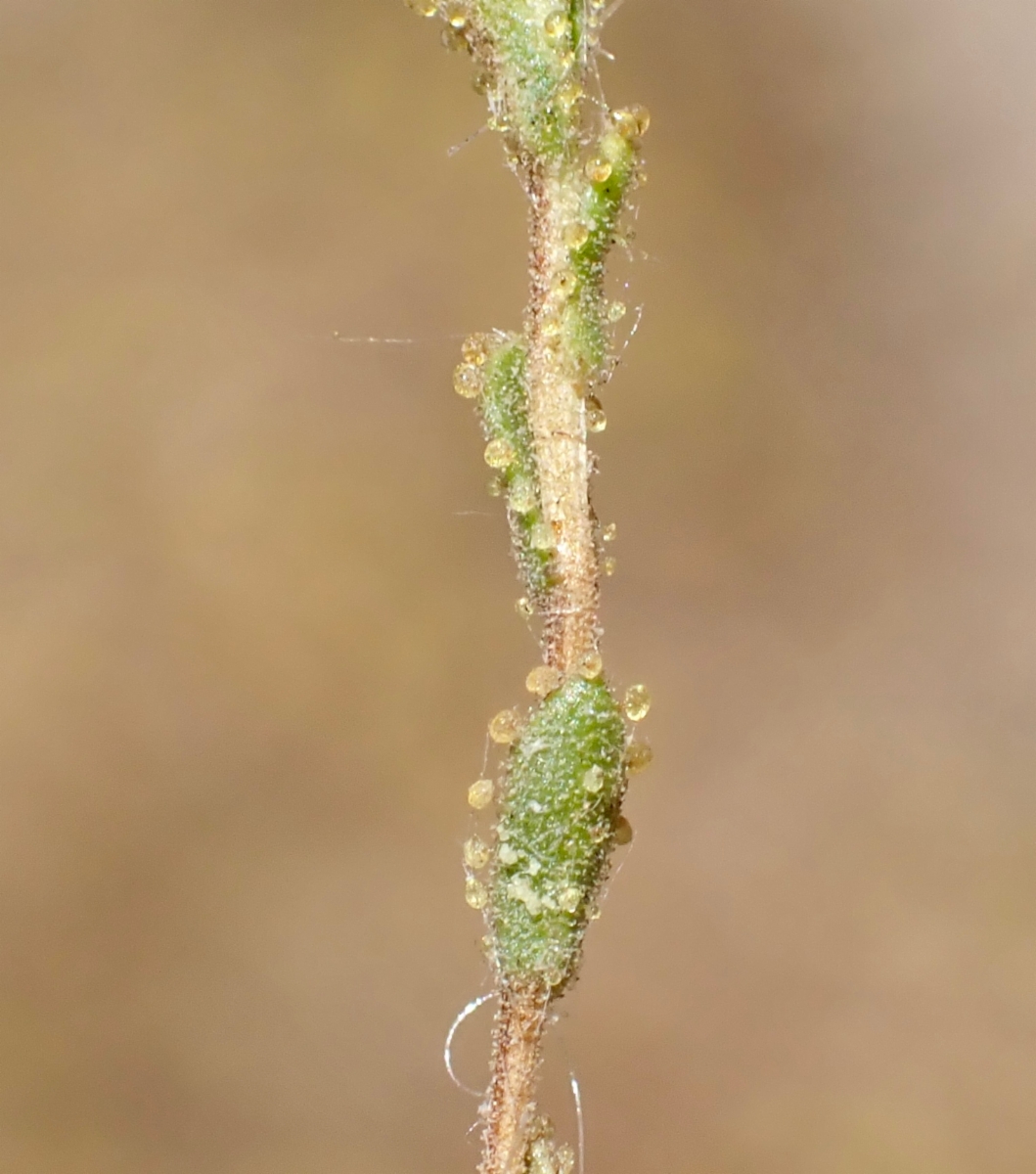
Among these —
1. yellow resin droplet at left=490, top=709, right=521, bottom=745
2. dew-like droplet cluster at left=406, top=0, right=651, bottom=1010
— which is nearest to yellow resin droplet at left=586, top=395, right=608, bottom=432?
dew-like droplet cluster at left=406, top=0, right=651, bottom=1010

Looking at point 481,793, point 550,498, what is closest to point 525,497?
point 550,498

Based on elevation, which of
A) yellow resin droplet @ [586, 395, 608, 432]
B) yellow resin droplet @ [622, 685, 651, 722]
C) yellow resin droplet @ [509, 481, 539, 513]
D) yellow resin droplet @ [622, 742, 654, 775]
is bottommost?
yellow resin droplet @ [622, 742, 654, 775]

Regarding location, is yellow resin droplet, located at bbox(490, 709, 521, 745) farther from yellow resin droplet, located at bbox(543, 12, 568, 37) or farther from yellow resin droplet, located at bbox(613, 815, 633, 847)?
yellow resin droplet, located at bbox(543, 12, 568, 37)

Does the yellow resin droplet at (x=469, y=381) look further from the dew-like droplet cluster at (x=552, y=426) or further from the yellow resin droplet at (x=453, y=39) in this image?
the yellow resin droplet at (x=453, y=39)

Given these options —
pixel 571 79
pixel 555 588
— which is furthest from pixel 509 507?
pixel 571 79

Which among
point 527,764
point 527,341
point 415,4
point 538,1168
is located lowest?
point 538,1168

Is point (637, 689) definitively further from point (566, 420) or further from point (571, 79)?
point (571, 79)
